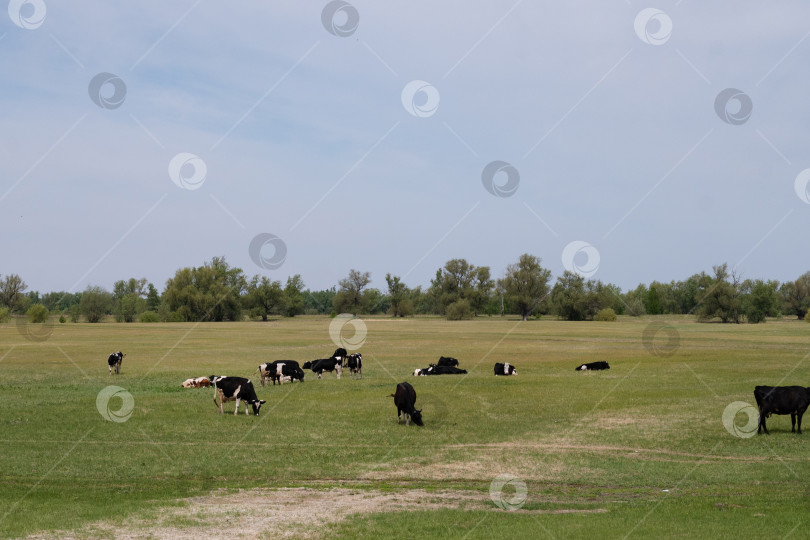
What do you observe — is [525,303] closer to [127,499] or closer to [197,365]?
[197,365]

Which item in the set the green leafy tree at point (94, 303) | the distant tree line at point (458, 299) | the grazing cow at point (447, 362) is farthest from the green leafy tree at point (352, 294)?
the grazing cow at point (447, 362)

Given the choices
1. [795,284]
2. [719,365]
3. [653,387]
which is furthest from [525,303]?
[653,387]

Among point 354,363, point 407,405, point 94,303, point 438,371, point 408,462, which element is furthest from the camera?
point 94,303

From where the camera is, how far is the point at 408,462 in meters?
19.0

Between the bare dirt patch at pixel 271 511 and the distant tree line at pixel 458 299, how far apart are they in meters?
133

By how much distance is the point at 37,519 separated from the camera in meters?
13.6

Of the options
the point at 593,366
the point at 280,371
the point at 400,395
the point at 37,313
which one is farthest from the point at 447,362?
the point at 37,313

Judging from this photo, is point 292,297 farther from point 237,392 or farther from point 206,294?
point 237,392

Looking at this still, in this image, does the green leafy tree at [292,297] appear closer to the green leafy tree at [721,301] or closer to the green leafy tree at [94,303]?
the green leafy tree at [94,303]

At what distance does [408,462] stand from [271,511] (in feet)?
17.7

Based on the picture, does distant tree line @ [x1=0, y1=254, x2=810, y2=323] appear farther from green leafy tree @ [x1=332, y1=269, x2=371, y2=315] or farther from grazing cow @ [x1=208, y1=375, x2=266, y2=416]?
grazing cow @ [x1=208, y1=375, x2=266, y2=416]

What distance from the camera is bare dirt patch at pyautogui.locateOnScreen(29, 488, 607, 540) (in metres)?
12.9

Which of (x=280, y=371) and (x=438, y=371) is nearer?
(x=280, y=371)

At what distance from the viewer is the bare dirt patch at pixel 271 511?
1290 centimetres
